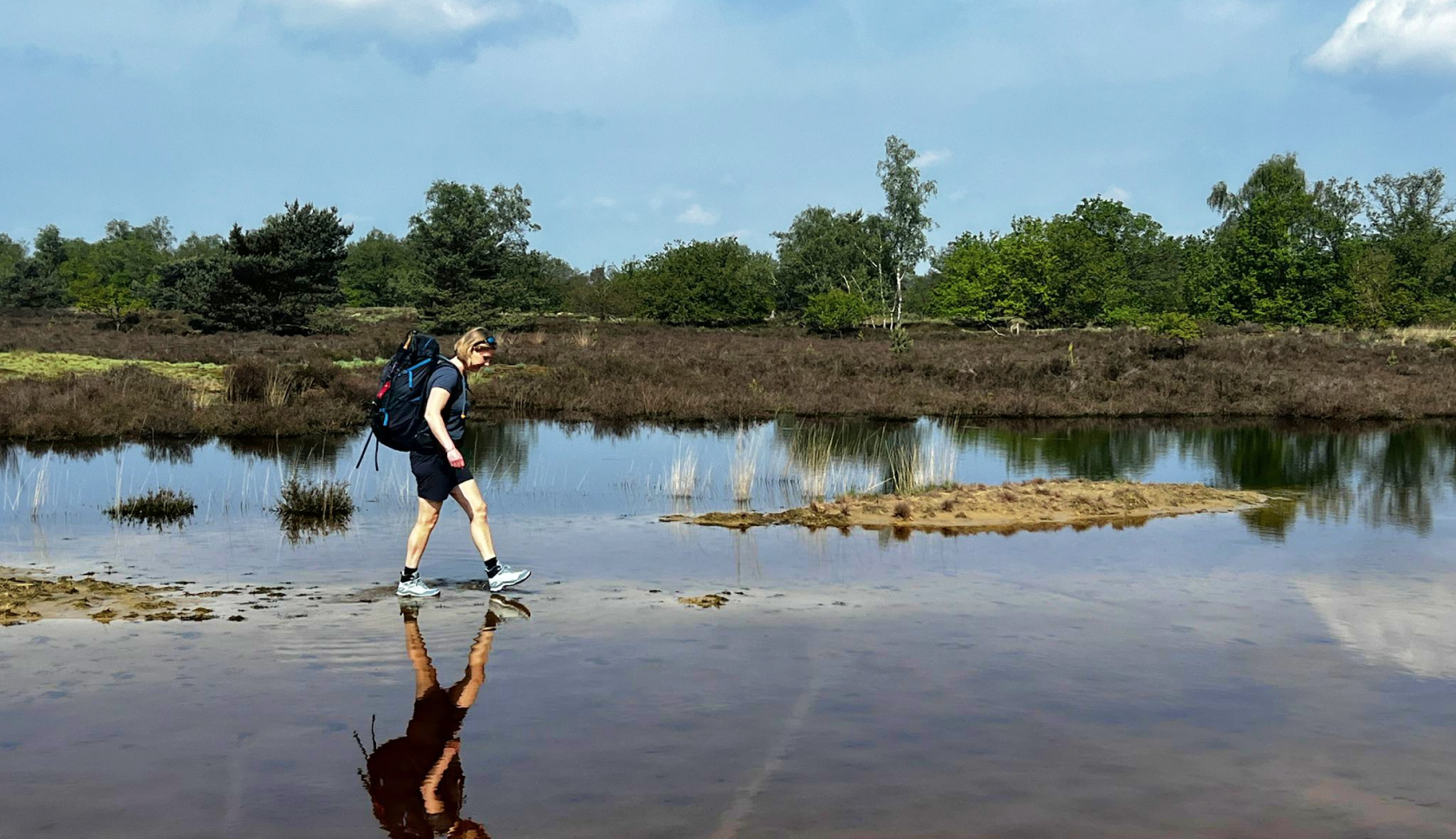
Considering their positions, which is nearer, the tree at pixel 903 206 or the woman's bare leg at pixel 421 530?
the woman's bare leg at pixel 421 530

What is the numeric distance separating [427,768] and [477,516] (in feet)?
13.3

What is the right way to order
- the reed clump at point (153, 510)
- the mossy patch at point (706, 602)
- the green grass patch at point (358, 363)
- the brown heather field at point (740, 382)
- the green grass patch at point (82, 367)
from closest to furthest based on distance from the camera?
the mossy patch at point (706, 602), the reed clump at point (153, 510), the brown heather field at point (740, 382), the green grass patch at point (82, 367), the green grass patch at point (358, 363)

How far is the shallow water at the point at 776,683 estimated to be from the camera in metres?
5.28

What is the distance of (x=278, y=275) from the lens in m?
54.6

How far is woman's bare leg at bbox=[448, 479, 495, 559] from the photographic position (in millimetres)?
9617

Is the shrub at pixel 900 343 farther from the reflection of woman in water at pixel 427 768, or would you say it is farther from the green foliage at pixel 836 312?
the reflection of woman in water at pixel 427 768

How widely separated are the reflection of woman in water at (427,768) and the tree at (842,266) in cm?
8442

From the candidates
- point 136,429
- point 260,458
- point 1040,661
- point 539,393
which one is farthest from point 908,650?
point 539,393

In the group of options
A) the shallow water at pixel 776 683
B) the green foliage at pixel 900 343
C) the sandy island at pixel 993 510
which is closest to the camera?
the shallow water at pixel 776 683

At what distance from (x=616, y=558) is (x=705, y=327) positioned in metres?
66.4

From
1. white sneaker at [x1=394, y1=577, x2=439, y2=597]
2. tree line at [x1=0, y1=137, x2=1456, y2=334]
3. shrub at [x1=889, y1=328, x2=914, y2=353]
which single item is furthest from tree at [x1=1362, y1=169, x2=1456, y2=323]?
white sneaker at [x1=394, y1=577, x2=439, y2=597]

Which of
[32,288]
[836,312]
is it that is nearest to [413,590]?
[836,312]

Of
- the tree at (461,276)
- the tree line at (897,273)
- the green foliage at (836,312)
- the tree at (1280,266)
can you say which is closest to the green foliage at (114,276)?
the tree line at (897,273)

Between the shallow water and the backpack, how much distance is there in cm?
130
